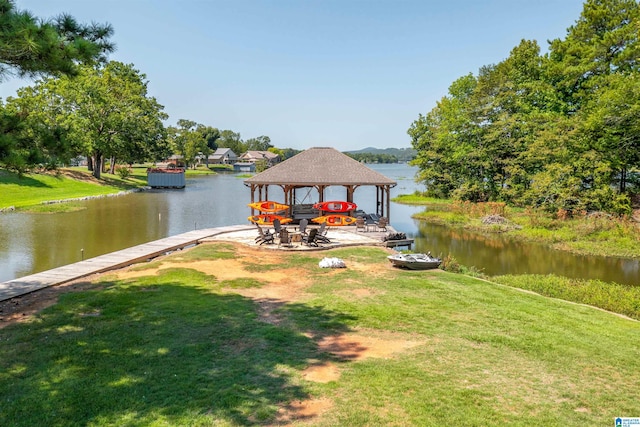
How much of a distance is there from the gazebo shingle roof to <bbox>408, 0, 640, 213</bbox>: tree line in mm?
14420

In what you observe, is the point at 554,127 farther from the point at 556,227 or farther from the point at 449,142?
the point at 449,142

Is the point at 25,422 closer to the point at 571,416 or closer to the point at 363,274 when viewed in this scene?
the point at 571,416

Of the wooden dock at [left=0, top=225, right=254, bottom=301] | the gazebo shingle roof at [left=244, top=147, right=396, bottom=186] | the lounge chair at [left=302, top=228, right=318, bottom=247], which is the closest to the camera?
the wooden dock at [left=0, top=225, right=254, bottom=301]

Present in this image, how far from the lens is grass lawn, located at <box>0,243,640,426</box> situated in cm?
540

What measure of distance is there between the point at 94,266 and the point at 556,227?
25.7m

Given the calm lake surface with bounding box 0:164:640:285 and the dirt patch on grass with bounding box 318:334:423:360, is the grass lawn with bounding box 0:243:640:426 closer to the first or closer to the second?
the dirt patch on grass with bounding box 318:334:423:360

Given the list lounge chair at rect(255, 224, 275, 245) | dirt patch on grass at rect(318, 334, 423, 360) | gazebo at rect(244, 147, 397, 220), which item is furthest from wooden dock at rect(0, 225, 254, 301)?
dirt patch on grass at rect(318, 334, 423, 360)

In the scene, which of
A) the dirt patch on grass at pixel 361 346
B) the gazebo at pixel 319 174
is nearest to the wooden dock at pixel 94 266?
the gazebo at pixel 319 174

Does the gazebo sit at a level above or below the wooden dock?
above

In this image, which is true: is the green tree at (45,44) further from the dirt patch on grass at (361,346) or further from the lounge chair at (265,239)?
the lounge chair at (265,239)

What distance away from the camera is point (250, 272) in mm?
13359

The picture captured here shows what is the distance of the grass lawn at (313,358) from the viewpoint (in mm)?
5398

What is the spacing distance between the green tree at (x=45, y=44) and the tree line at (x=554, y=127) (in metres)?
27.9

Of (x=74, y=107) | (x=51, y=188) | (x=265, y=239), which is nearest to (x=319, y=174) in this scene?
(x=265, y=239)
